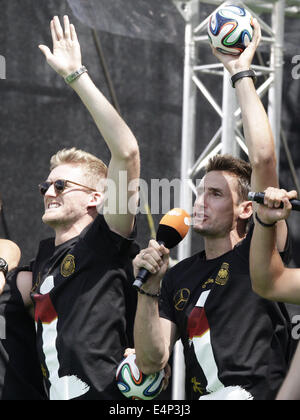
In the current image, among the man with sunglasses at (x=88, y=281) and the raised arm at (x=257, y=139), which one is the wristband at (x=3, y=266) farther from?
the raised arm at (x=257, y=139)

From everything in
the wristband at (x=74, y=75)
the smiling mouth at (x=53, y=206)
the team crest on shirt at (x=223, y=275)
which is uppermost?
the wristband at (x=74, y=75)

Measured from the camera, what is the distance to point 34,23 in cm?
617

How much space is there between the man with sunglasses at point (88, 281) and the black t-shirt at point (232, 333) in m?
0.34

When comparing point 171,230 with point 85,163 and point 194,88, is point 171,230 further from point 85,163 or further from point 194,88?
point 194,88

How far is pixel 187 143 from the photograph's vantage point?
19.4 ft

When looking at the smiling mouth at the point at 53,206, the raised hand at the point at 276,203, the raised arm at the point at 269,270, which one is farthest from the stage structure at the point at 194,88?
the raised hand at the point at 276,203

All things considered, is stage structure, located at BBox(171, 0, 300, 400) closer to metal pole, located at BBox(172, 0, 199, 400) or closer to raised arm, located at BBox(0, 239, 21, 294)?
metal pole, located at BBox(172, 0, 199, 400)

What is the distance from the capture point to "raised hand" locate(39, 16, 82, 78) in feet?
10.9

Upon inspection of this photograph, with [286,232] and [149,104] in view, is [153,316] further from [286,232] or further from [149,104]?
[149,104]

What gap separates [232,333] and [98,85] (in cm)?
390

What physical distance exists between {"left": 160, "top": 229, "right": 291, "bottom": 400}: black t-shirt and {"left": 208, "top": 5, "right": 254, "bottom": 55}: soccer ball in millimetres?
784

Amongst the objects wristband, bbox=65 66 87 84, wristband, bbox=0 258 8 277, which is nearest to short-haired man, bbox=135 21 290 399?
wristband, bbox=65 66 87 84

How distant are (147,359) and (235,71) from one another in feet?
4.06

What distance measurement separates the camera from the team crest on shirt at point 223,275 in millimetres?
3151
